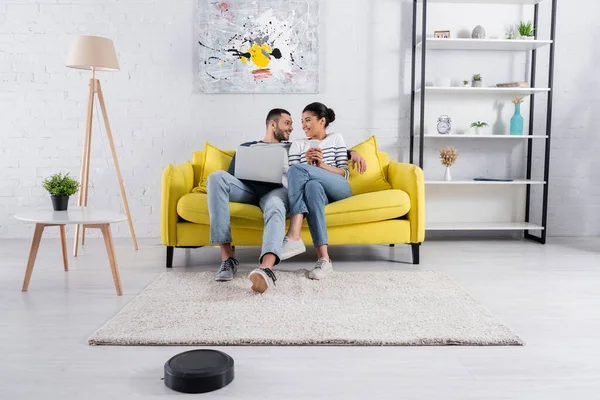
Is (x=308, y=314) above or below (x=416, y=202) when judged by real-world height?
below

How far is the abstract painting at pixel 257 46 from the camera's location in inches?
160

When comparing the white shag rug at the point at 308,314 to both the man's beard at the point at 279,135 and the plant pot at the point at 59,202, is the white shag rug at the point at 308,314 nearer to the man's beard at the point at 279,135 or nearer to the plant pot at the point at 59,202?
the plant pot at the point at 59,202

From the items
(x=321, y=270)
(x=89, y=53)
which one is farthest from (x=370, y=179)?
(x=89, y=53)

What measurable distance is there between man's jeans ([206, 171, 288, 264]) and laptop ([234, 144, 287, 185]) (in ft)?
0.27

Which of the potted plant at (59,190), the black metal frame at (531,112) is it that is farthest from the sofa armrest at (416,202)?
the potted plant at (59,190)

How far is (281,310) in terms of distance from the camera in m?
2.16

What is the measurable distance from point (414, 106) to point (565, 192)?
1.51 metres

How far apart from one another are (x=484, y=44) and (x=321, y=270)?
2.41 m

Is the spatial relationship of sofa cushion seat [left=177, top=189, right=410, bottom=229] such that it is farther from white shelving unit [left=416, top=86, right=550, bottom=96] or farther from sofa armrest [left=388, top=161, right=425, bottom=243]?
white shelving unit [left=416, top=86, right=550, bottom=96]

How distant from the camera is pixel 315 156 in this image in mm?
3096

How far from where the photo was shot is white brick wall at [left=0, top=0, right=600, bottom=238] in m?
4.04

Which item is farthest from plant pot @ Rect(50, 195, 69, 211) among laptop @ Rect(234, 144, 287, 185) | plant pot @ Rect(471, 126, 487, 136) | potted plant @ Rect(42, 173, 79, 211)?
plant pot @ Rect(471, 126, 487, 136)

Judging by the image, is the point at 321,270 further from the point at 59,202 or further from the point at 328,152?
the point at 59,202

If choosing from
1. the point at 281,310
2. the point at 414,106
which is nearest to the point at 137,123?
the point at 414,106
